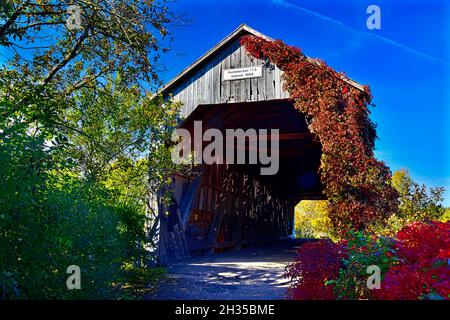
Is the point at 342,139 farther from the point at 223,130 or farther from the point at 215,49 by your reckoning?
the point at 223,130

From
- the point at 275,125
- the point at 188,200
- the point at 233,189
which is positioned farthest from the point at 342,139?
the point at 233,189

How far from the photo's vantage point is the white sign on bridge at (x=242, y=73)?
963 centimetres

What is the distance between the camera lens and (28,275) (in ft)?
11.8

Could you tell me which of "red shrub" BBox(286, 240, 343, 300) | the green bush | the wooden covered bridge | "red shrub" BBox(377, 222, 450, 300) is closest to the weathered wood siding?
the wooden covered bridge

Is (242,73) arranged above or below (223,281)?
above

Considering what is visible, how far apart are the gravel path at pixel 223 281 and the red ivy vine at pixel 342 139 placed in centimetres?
190

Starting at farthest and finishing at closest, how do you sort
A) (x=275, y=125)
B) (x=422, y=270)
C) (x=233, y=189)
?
(x=233, y=189), (x=275, y=125), (x=422, y=270)

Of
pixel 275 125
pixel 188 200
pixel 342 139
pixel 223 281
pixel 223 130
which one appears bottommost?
pixel 223 281

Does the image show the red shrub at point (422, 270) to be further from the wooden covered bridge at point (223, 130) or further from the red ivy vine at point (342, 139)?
the wooden covered bridge at point (223, 130)

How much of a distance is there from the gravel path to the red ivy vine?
1895 mm

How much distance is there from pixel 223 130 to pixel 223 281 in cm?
595

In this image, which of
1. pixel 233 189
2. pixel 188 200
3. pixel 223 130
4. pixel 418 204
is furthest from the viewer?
pixel 233 189

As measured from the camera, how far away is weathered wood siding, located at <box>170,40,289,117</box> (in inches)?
372

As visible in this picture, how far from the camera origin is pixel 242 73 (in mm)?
9797
